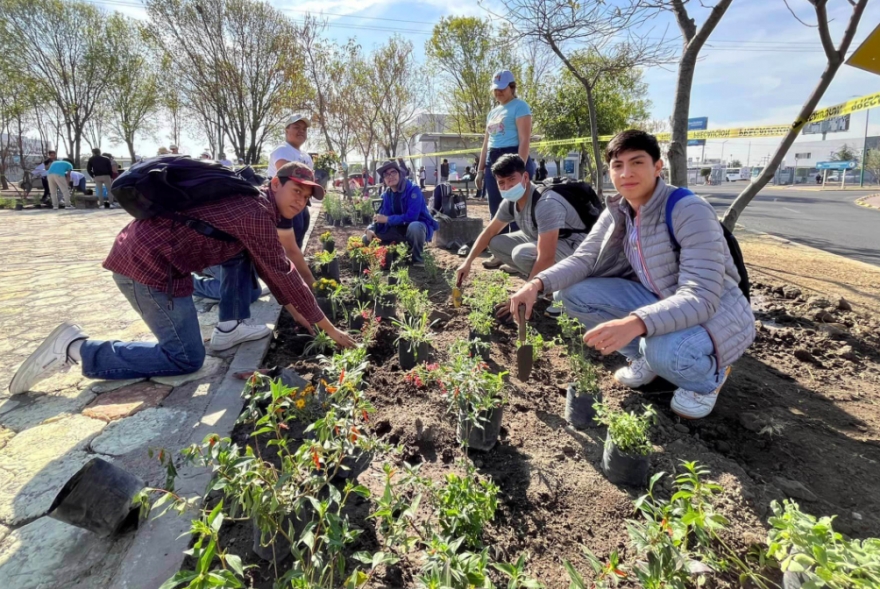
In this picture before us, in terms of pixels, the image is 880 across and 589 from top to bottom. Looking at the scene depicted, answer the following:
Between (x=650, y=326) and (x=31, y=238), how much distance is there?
10.4m

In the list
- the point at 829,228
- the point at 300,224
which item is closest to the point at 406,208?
the point at 300,224

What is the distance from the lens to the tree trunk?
3592 mm

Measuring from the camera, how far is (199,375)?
113 inches

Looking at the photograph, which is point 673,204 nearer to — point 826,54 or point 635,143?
point 635,143

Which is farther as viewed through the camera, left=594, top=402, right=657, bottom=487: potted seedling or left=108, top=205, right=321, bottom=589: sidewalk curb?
left=594, top=402, right=657, bottom=487: potted seedling

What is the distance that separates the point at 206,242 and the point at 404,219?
3304 mm

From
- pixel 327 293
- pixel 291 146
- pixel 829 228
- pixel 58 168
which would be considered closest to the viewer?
pixel 327 293

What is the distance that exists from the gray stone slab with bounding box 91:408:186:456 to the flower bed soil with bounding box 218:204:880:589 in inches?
15.5

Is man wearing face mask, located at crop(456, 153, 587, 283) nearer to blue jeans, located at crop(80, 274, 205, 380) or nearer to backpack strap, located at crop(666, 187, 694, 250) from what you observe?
backpack strap, located at crop(666, 187, 694, 250)

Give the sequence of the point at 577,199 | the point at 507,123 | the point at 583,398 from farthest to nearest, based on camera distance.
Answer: the point at 507,123 < the point at 577,199 < the point at 583,398

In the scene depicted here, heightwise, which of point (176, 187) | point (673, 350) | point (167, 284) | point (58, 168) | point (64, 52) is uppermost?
point (64, 52)

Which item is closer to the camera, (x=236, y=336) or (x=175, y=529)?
(x=175, y=529)

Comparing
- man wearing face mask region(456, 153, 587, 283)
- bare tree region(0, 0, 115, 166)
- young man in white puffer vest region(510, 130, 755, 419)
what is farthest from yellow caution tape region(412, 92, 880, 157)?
bare tree region(0, 0, 115, 166)

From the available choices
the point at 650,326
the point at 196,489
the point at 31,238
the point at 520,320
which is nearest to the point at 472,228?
the point at 520,320
